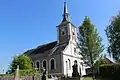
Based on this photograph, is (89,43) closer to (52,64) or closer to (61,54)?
(61,54)

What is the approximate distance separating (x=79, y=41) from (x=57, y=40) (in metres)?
18.6

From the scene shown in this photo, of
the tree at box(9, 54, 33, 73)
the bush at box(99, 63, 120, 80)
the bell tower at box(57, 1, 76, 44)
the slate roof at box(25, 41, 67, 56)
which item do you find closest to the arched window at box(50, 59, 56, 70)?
the slate roof at box(25, 41, 67, 56)

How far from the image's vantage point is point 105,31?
37.0 meters

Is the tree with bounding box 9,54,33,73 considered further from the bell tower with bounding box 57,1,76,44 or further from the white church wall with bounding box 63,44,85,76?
the bell tower with bounding box 57,1,76,44

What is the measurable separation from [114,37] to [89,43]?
4.42 metres

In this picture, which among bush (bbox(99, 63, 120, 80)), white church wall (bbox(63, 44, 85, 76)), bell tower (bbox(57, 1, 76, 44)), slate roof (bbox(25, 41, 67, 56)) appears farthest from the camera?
bell tower (bbox(57, 1, 76, 44))

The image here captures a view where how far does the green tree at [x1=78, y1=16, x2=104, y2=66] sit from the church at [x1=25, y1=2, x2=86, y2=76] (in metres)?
10.8

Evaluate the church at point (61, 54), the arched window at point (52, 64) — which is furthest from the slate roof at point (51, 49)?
the arched window at point (52, 64)

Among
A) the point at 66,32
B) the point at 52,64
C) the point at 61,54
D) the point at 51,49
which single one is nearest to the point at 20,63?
the point at 52,64

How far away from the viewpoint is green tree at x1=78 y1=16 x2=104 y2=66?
34.7 meters

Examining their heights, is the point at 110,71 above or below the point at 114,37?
below

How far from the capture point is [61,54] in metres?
48.0

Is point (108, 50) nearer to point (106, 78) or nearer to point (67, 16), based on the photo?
point (106, 78)

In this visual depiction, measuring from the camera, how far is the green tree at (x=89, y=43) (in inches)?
1365
